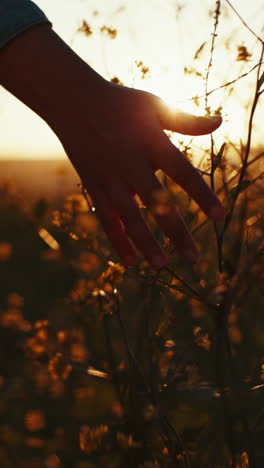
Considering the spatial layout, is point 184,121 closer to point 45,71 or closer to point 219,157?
point 219,157

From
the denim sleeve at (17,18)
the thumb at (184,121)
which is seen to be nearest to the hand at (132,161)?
the thumb at (184,121)

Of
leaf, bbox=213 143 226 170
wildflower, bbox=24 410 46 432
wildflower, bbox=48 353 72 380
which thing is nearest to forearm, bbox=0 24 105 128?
leaf, bbox=213 143 226 170

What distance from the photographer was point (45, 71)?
3.96 ft

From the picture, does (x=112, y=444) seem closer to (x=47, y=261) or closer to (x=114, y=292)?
(x=114, y=292)

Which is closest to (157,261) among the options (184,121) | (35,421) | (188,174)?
(188,174)

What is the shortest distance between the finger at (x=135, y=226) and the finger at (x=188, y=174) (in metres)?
0.10

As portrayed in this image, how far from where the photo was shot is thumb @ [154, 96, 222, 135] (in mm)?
1149

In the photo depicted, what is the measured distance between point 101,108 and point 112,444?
1.32m

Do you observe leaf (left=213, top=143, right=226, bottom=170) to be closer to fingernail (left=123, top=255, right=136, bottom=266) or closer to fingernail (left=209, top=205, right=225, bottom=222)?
fingernail (left=209, top=205, right=225, bottom=222)

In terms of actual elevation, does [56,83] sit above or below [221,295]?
above

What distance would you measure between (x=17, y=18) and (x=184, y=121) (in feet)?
1.57

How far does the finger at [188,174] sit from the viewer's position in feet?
3.61

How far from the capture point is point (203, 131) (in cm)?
116

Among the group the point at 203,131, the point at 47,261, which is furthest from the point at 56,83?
the point at 47,261
